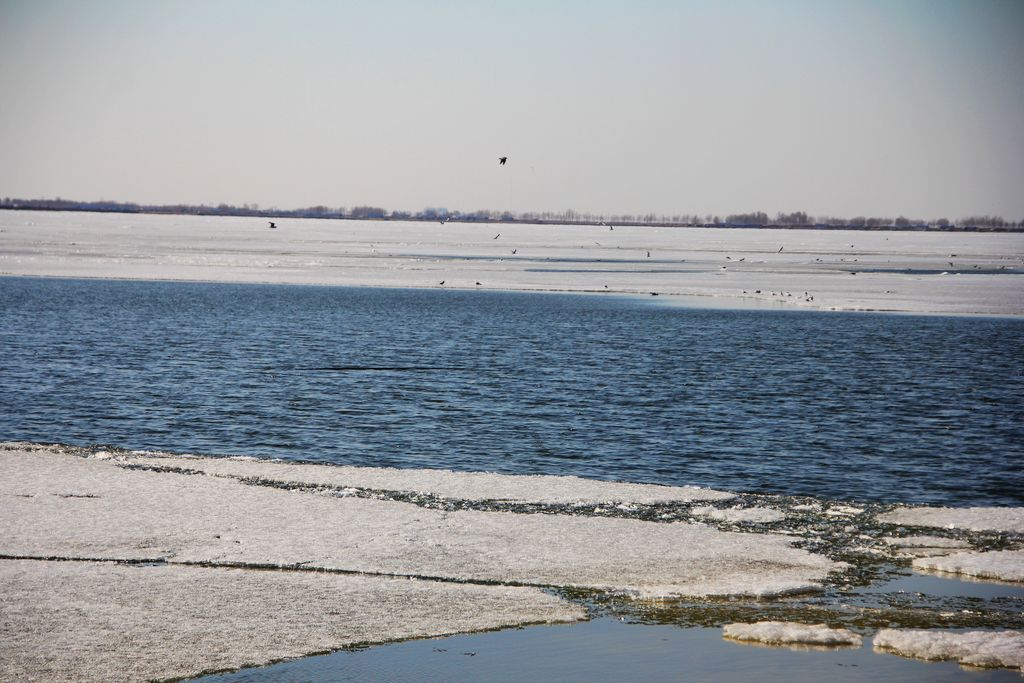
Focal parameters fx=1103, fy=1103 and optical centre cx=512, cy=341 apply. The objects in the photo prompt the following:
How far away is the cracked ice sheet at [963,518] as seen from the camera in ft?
37.8

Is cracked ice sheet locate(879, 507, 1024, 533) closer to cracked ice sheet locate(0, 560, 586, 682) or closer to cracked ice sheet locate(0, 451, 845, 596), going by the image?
cracked ice sheet locate(0, 451, 845, 596)

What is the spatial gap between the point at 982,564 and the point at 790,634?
9.48 feet

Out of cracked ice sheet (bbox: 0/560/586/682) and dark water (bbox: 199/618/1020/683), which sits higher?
cracked ice sheet (bbox: 0/560/586/682)

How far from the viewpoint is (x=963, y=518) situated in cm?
1179

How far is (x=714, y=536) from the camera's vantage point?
10.9 metres

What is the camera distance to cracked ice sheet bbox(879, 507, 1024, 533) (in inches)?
453

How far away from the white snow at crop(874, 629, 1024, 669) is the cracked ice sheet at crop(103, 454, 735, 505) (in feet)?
14.2

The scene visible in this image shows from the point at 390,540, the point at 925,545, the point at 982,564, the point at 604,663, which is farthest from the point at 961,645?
the point at 390,540

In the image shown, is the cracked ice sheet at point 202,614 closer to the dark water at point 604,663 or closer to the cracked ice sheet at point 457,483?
the dark water at point 604,663

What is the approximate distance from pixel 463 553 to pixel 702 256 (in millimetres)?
68017

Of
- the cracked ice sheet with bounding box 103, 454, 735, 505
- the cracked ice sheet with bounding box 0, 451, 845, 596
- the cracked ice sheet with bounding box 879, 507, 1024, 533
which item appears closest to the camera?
the cracked ice sheet with bounding box 0, 451, 845, 596

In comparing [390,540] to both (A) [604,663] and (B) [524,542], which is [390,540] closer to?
(B) [524,542]

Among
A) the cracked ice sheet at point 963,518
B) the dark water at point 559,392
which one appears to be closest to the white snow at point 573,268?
the dark water at point 559,392

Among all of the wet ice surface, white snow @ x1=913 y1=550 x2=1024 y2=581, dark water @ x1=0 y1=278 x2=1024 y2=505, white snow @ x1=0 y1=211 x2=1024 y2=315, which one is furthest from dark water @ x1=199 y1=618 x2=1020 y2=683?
white snow @ x1=0 y1=211 x2=1024 y2=315
